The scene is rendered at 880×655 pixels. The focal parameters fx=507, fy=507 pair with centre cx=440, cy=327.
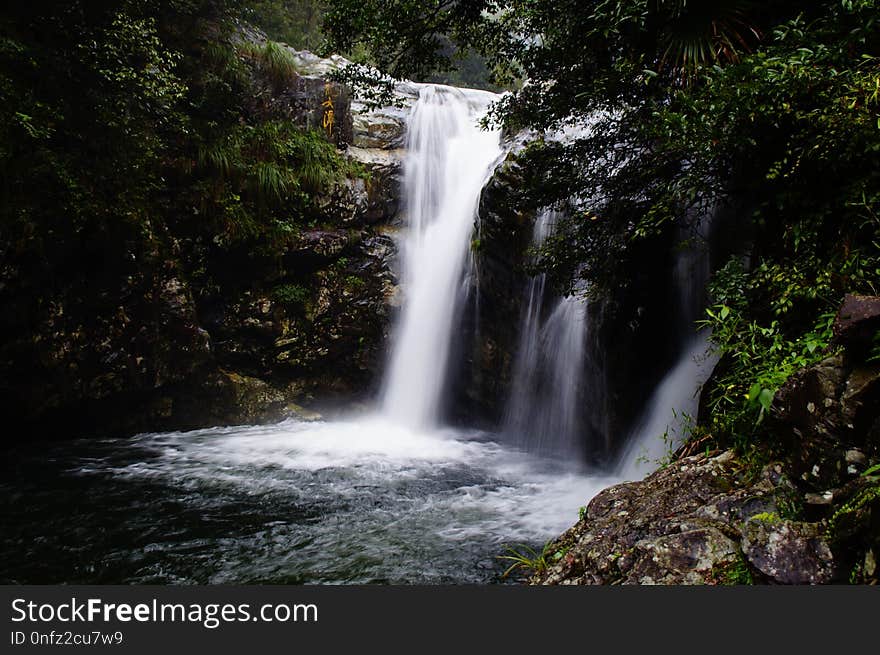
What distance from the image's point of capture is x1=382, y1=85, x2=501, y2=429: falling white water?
1012cm

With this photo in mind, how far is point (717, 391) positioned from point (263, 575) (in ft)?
12.3

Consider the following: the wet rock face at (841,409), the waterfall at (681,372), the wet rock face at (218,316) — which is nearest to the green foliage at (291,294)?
the wet rock face at (218,316)

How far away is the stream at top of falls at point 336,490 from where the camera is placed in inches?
169

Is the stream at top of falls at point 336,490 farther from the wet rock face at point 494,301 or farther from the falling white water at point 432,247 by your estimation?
the wet rock face at point 494,301

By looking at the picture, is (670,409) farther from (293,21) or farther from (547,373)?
(293,21)

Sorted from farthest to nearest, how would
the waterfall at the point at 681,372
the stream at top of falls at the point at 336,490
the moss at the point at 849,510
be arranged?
1. the waterfall at the point at 681,372
2. the stream at top of falls at the point at 336,490
3. the moss at the point at 849,510

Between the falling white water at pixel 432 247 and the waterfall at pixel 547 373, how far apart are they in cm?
193

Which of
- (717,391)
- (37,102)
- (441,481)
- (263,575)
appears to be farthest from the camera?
(441,481)

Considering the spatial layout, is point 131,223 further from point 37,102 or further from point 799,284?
point 799,284

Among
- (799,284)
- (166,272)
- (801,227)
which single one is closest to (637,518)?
(799,284)

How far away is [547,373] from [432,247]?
4.01 m

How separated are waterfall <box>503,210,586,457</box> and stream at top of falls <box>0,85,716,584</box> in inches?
2.2

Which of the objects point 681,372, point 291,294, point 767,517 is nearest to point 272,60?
point 291,294

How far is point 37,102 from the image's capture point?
619 cm
